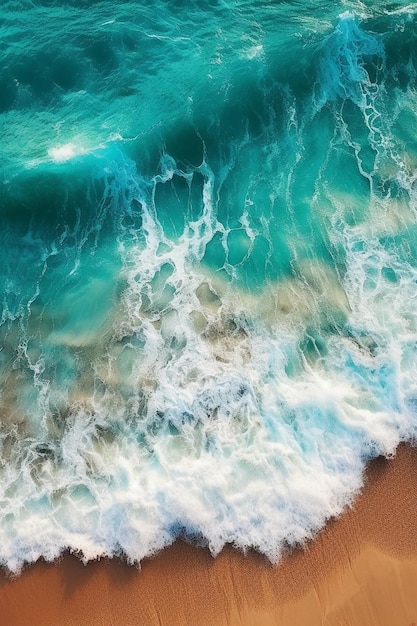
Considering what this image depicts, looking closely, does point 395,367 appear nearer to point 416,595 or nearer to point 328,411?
point 328,411

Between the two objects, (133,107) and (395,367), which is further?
(133,107)

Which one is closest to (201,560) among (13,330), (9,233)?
(13,330)

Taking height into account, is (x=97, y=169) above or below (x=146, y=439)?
above

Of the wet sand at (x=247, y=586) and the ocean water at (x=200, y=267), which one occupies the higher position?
the ocean water at (x=200, y=267)

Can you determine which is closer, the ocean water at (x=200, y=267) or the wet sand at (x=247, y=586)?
the wet sand at (x=247, y=586)
